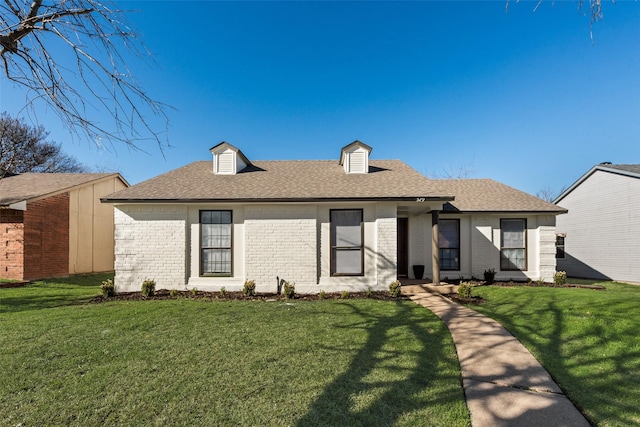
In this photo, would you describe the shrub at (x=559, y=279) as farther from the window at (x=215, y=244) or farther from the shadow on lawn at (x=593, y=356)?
the window at (x=215, y=244)

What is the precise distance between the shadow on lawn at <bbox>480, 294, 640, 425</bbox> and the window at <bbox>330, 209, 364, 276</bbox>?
14.1ft

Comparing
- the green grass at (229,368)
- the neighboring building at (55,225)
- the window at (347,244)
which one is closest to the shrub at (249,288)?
the green grass at (229,368)

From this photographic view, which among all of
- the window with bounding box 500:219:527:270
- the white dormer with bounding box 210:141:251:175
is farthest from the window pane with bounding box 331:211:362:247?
the window with bounding box 500:219:527:270

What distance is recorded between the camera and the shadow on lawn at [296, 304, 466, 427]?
3.21m

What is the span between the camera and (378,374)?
4.17m

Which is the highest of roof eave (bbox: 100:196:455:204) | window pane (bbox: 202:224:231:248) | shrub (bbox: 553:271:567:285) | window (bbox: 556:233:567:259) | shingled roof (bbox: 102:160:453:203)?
shingled roof (bbox: 102:160:453:203)

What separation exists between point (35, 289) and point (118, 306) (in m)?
5.80

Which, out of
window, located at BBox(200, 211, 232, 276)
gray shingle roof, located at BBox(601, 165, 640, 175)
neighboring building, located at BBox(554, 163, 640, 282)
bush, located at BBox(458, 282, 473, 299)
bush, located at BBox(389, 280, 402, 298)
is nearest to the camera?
bush, located at BBox(458, 282, 473, 299)

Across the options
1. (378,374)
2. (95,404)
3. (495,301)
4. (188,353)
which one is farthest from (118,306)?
(495,301)

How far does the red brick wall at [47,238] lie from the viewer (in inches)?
499

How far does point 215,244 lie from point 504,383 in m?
8.97

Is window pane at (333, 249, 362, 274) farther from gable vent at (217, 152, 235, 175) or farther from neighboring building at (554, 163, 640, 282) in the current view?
neighboring building at (554, 163, 640, 282)

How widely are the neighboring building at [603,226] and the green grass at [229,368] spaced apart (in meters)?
14.8

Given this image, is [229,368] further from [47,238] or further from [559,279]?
[47,238]
